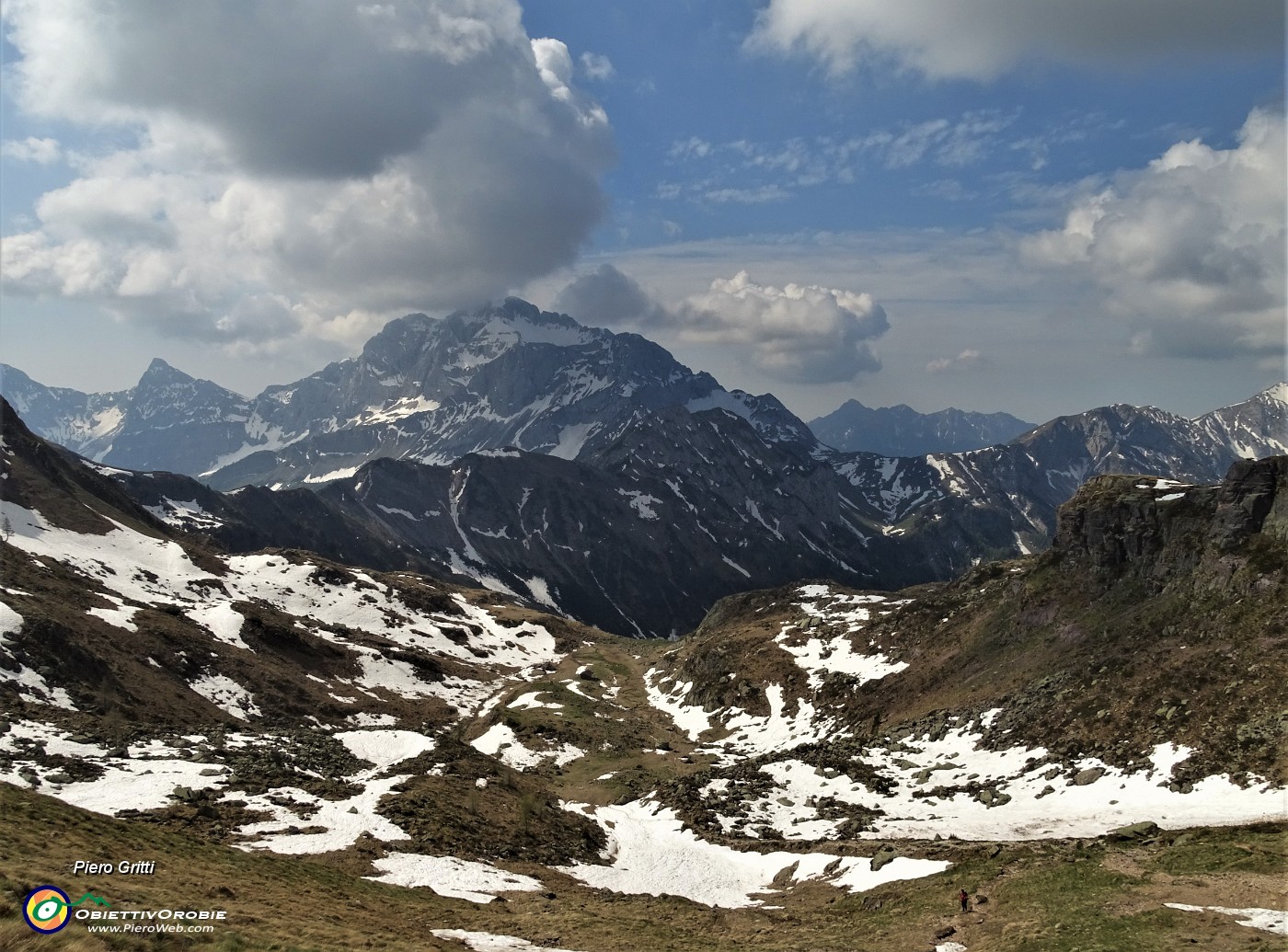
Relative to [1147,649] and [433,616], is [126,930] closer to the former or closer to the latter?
[1147,649]

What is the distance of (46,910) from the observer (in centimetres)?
1964

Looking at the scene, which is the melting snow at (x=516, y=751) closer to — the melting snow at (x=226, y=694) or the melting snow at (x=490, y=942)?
the melting snow at (x=226, y=694)

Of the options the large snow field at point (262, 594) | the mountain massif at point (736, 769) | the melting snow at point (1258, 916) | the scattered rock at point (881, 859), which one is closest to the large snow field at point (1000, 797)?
the mountain massif at point (736, 769)

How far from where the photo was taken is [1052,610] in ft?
256

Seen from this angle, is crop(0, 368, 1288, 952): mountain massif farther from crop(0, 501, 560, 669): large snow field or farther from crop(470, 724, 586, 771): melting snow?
crop(0, 501, 560, 669): large snow field

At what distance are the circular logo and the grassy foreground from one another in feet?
1.19

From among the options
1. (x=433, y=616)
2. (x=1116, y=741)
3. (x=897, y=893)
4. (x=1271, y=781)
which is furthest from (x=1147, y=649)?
(x=433, y=616)

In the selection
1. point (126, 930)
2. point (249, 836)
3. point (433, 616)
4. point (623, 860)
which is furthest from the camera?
point (433, 616)

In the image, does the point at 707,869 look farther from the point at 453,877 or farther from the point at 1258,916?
the point at 1258,916

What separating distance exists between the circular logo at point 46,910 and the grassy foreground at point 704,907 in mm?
363

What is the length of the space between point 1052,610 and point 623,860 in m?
55.0

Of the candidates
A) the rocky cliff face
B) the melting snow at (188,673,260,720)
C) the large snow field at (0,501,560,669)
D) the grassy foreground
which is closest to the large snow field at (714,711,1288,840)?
the grassy foreground

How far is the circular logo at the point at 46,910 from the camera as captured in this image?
18906mm

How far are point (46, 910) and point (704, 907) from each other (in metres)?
27.3
